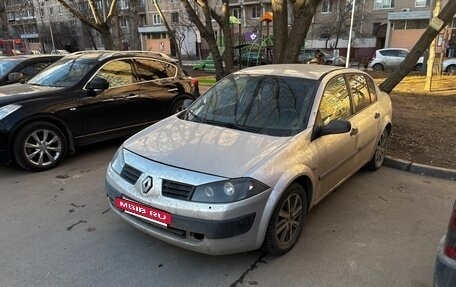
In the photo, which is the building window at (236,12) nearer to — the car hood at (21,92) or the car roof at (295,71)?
the car hood at (21,92)

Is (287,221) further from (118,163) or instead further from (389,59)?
(389,59)

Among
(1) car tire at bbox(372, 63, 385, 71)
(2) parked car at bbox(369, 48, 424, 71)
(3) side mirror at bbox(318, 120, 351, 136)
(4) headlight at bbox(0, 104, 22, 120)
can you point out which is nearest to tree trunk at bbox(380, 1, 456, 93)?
(3) side mirror at bbox(318, 120, 351, 136)

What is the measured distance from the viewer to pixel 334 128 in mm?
3547

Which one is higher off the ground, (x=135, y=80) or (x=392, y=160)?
(x=135, y=80)

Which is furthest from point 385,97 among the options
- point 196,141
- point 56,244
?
point 56,244

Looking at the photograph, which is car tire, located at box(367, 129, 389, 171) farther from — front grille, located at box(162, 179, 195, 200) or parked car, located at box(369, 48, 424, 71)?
parked car, located at box(369, 48, 424, 71)

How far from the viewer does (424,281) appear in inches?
120

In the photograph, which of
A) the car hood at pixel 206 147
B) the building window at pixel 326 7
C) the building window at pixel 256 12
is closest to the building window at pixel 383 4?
the building window at pixel 326 7

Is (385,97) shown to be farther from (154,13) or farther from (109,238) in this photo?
(154,13)

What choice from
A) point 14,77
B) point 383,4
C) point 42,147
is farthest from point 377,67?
point 42,147

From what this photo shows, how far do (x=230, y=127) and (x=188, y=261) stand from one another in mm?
1291

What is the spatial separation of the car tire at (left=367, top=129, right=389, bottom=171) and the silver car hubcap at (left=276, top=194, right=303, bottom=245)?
7.57 ft

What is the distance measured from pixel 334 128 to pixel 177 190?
1.57m

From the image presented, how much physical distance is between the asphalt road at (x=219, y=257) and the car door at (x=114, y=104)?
1.35 m
